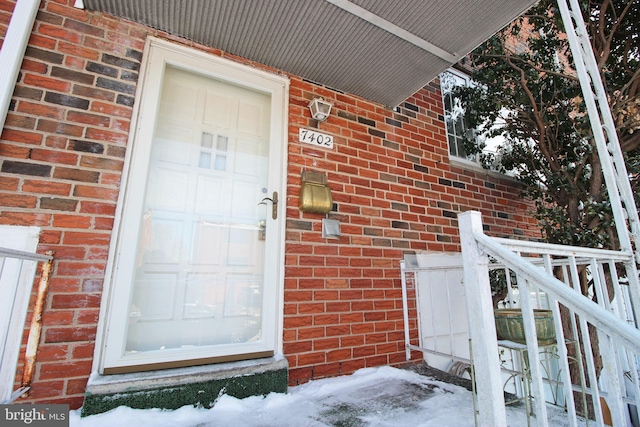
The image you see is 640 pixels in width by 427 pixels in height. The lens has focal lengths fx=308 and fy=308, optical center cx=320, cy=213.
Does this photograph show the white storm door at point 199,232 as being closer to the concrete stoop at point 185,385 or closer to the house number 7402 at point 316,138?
the concrete stoop at point 185,385

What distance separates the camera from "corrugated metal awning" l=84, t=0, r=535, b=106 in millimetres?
1965

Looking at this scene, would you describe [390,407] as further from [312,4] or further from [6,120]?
[6,120]

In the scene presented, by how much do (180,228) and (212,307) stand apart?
0.57 meters

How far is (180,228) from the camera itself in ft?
6.75

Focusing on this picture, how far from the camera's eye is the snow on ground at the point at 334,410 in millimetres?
1556

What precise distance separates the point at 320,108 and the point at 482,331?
200 centimetres

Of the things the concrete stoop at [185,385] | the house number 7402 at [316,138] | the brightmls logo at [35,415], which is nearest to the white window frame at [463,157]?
the house number 7402 at [316,138]

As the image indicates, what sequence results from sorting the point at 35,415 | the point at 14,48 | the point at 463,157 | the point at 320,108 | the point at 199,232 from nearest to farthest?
1. the point at 35,415
2. the point at 14,48
3. the point at 199,232
4. the point at 320,108
5. the point at 463,157

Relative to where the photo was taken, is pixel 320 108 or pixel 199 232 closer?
pixel 199 232

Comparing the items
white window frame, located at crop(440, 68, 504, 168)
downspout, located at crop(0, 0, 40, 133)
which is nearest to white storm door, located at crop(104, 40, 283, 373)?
downspout, located at crop(0, 0, 40, 133)

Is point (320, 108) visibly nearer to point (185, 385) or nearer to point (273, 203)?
point (273, 203)

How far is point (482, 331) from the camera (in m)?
1.15

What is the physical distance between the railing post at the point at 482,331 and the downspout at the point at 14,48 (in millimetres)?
2406

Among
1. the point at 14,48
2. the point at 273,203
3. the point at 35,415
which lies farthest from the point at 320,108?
the point at 35,415
